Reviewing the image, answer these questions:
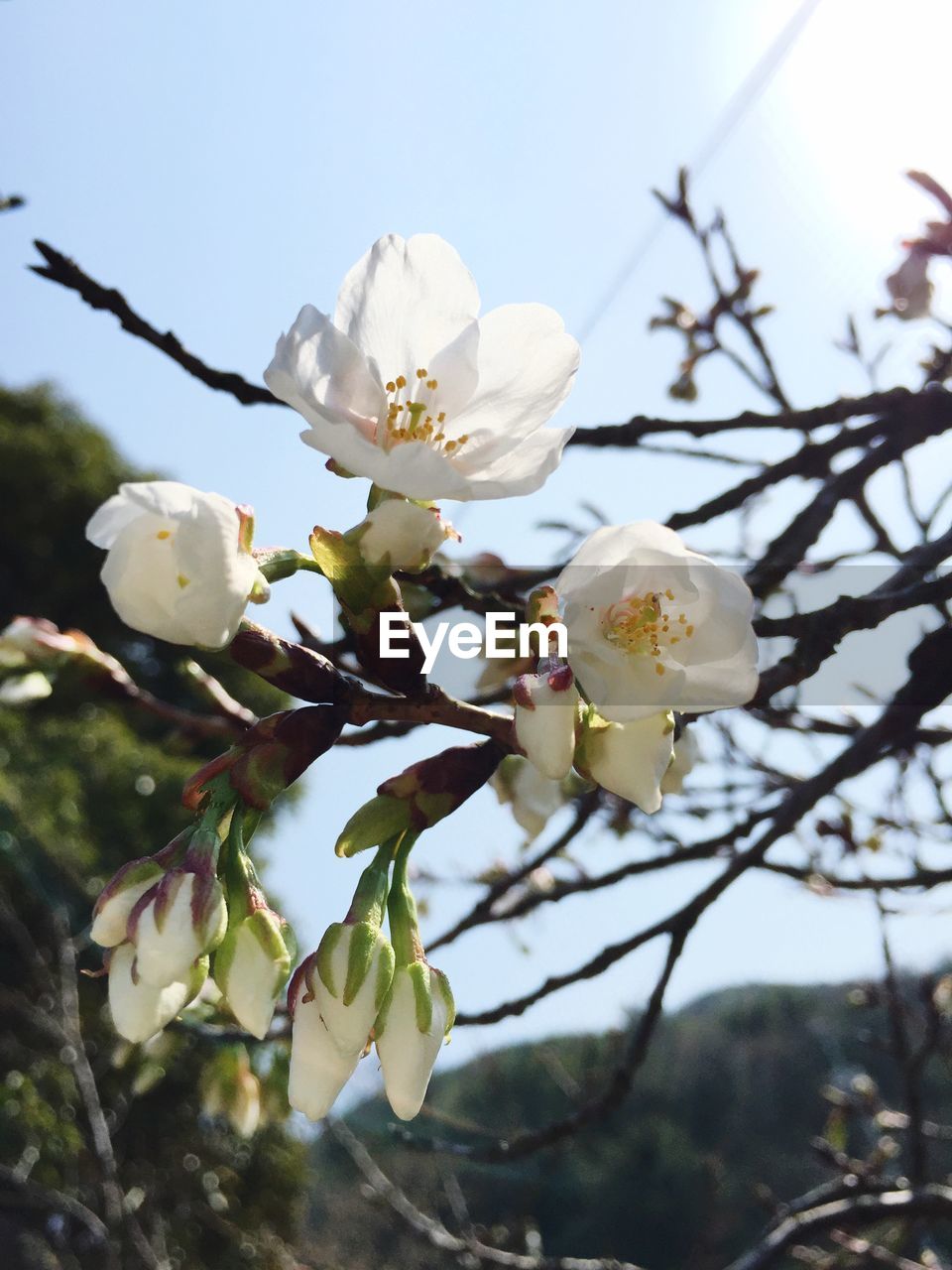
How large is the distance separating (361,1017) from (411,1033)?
34 mm

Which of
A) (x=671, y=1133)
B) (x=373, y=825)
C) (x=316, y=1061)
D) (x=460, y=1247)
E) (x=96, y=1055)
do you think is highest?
(x=373, y=825)

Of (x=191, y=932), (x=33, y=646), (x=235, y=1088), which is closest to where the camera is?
(x=191, y=932)

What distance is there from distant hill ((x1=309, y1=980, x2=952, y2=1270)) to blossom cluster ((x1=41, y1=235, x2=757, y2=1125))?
785 cm

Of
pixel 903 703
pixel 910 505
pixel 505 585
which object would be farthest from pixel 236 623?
pixel 910 505

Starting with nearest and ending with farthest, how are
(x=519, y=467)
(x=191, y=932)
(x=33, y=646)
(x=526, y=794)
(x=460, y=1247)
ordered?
1. (x=191, y=932)
2. (x=519, y=467)
3. (x=526, y=794)
4. (x=33, y=646)
5. (x=460, y=1247)

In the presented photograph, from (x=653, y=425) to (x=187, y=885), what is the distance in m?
0.73

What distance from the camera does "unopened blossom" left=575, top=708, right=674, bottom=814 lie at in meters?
0.52

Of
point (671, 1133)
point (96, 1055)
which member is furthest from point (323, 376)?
point (671, 1133)

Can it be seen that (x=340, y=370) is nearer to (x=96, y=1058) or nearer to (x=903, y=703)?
(x=903, y=703)

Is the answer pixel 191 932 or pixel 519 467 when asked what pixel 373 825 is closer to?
pixel 191 932

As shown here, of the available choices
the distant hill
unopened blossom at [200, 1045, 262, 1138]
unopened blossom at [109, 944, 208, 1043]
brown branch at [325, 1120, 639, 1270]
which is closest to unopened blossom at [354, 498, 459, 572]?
unopened blossom at [109, 944, 208, 1043]

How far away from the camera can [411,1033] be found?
525 millimetres

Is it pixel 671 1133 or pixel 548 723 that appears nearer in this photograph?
pixel 548 723

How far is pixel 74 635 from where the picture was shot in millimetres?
1023
